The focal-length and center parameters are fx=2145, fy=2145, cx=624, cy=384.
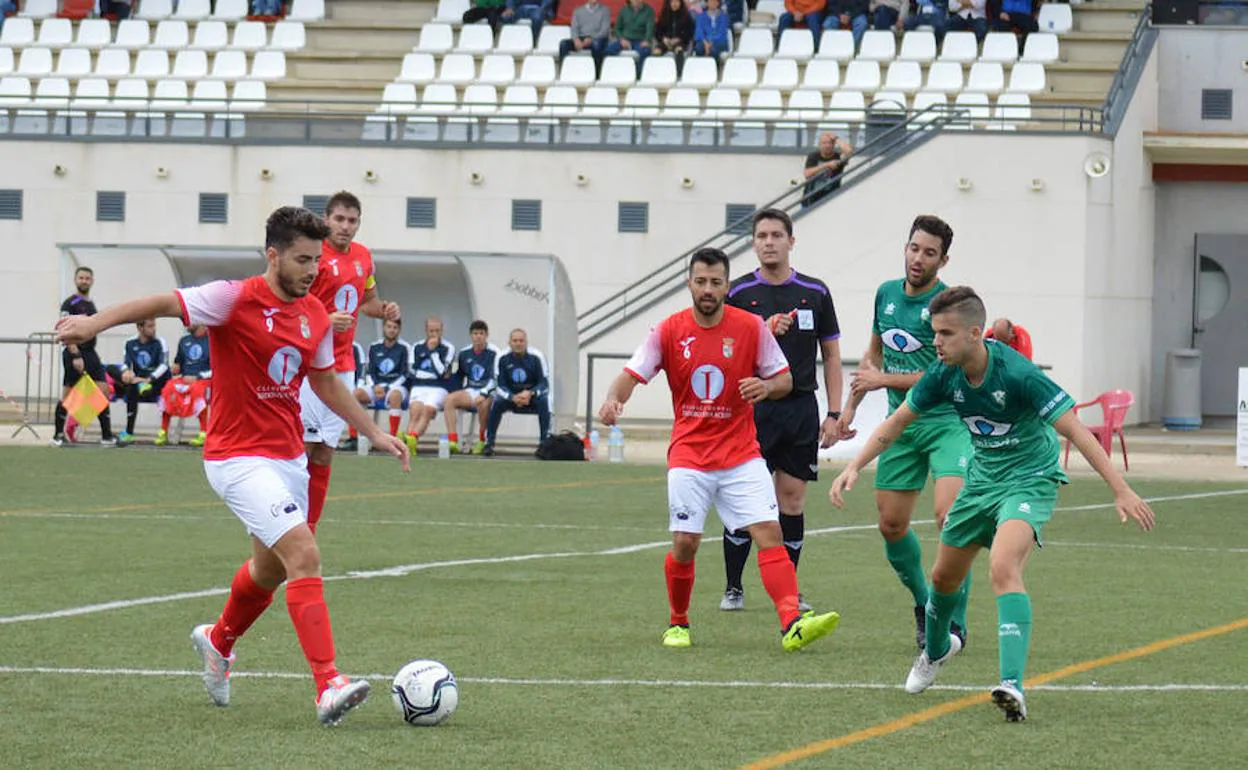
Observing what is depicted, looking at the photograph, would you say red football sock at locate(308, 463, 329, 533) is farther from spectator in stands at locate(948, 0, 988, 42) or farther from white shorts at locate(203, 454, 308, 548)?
spectator in stands at locate(948, 0, 988, 42)

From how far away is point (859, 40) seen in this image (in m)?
32.8

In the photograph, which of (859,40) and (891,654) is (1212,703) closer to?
(891,654)

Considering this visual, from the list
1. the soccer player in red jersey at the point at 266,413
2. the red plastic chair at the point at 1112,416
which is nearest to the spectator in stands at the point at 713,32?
the red plastic chair at the point at 1112,416

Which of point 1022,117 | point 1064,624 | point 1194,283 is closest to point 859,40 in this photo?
point 1022,117

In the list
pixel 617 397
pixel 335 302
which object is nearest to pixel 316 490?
pixel 335 302

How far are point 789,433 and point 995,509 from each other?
3.06 metres

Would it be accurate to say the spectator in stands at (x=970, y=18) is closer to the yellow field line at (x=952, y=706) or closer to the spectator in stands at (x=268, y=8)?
the spectator in stands at (x=268, y=8)

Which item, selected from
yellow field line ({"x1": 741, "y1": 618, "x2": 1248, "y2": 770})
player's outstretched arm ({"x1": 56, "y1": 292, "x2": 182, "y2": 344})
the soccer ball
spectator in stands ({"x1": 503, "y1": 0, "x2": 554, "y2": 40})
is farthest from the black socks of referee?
spectator in stands ({"x1": 503, "y1": 0, "x2": 554, "y2": 40})

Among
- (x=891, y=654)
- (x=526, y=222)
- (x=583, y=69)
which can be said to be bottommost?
(x=891, y=654)

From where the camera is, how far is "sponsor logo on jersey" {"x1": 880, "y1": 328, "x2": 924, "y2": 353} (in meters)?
10.2

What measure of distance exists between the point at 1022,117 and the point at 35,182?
14645 millimetres

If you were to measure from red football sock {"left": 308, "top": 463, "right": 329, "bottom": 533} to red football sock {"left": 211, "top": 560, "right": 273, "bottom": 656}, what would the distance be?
3.67 m

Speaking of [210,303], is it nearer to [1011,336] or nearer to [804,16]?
[1011,336]

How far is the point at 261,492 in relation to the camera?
775 centimetres
